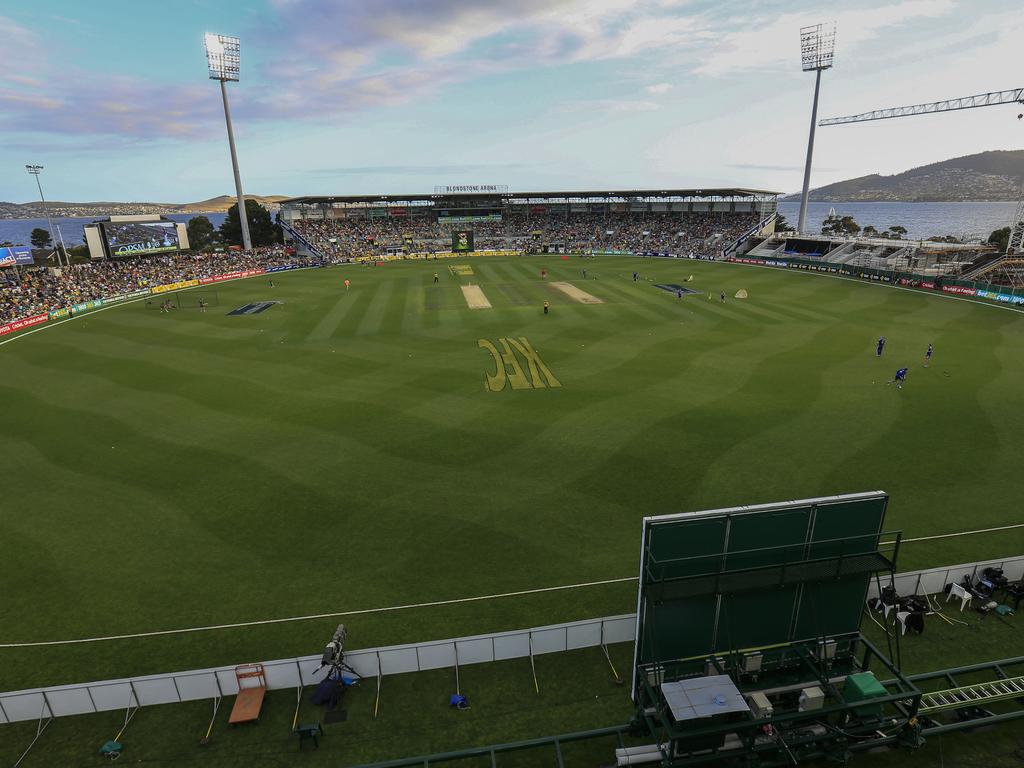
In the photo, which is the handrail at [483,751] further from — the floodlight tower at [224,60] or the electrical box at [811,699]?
the floodlight tower at [224,60]

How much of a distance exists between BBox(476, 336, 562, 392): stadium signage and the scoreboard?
72862mm

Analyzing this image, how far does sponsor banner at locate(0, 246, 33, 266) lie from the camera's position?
5856 centimetres

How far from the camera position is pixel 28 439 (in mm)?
25906

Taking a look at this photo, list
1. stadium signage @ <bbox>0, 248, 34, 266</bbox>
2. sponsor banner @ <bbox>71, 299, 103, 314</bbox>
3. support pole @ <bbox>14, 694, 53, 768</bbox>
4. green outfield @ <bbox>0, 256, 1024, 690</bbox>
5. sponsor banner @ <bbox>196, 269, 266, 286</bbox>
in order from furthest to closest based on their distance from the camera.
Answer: sponsor banner @ <bbox>196, 269, 266, 286</bbox>
stadium signage @ <bbox>0, 248, 34, 266</bbox>
sponsor banner @ <bbox>71, 299, 103, 314</bbox>
green outfield @ <bbox>0, 256, 1024, 690</bbox>
support pole @ <bbox>14, 694, 53, 768</bbox>

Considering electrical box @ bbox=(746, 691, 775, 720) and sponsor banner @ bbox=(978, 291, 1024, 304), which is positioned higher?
sponsor banner @ bbox=(978, 291, 1024, 304)

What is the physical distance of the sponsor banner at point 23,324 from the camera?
4838cm

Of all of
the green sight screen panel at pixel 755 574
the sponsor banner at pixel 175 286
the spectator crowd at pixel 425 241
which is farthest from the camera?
the spectator crowd at pixel 425 241

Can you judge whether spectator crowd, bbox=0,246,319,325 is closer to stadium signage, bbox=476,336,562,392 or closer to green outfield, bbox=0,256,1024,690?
green outfield, bbox=0,256,1024,690

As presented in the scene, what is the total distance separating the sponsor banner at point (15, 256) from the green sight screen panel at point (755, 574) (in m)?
78.0

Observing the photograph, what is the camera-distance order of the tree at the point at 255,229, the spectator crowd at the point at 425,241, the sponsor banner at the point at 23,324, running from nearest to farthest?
the sponsor banner at the point at 23,324 < the spectator crowd at the point at 425,241 < the tree at the point at 255,229

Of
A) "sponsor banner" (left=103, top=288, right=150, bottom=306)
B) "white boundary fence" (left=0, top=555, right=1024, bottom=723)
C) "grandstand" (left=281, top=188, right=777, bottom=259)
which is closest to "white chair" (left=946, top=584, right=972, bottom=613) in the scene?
"white boundary fence" (left=0, top=555, right=1024, bottom=723)

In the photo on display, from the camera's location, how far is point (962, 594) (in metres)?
14.2

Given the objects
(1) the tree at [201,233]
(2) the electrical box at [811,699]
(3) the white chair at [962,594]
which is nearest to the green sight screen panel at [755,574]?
(2) the electrical box at [811,699]

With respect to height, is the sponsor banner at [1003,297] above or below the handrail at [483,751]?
above
